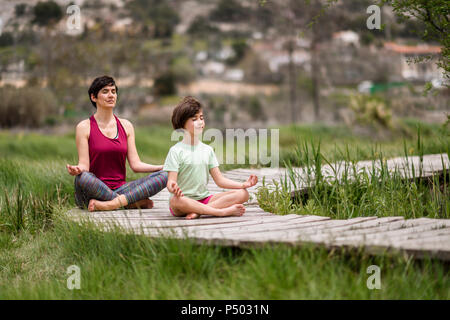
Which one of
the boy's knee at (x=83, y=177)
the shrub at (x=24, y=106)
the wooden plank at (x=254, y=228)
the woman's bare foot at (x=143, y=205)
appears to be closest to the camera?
the wooden plank at (x=254, y=228)

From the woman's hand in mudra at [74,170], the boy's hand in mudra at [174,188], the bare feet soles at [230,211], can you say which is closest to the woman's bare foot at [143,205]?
the woman's hand in mudra at [74,170]

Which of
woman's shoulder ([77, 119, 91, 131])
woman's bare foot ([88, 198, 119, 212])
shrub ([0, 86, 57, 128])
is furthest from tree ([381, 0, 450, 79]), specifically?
shrub ([0, 86, 57, 128])

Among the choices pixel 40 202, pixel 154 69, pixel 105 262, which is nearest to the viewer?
pixel 105 262

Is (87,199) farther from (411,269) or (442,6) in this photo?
(442,6)

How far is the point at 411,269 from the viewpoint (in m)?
2.91

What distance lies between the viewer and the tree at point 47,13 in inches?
649

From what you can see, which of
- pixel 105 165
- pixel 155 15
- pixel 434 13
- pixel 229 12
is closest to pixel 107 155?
pixel 105 165

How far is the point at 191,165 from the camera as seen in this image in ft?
13.2

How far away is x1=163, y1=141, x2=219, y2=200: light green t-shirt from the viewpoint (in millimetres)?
3945

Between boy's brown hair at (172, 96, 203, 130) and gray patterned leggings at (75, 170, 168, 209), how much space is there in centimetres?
77

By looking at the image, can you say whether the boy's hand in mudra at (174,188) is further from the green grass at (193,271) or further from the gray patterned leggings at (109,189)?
the gray patterned leggings at (109,189)
